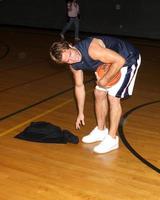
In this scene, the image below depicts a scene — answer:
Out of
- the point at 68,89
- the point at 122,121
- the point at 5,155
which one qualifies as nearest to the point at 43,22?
the point at 68,89

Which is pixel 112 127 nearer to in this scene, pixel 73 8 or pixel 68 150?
pixel 68 150

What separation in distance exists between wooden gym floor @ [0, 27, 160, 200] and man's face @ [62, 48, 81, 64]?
0.91 metres

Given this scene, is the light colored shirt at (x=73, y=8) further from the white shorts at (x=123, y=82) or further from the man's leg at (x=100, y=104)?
the white shorts at (x=123, y=82)

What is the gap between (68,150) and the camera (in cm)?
369

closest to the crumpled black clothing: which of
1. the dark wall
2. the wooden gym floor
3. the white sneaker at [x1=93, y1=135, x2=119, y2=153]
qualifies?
the wooden gym floor

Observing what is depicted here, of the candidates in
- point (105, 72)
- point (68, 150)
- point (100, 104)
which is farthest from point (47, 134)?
point (105, 72)

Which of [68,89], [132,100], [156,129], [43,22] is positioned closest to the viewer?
[156,129]

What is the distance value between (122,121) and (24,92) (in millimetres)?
1832

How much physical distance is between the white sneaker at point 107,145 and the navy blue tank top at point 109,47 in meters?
0.70

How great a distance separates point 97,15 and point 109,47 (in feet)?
32.2

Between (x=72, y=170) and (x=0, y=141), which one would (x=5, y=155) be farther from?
(x=72, y=170)

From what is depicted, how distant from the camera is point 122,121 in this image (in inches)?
179

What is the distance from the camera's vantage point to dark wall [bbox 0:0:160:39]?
40.0ft

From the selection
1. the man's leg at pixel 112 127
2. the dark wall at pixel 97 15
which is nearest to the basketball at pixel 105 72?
the man's leg at pixel 112 127
